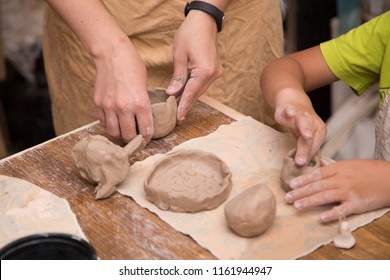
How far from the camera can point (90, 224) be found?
1.08 meters

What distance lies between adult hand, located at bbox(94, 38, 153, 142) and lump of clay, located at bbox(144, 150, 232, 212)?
127 mm

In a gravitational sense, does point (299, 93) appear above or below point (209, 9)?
below

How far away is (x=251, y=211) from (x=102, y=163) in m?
0.31

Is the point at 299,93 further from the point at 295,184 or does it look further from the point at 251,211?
the point at 251,211

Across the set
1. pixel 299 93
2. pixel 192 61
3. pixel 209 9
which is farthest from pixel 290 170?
pixel 209 9

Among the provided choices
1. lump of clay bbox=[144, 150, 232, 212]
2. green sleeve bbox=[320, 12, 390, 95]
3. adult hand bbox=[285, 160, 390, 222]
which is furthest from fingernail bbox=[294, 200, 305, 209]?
green sleeve bbox=[320, 12, 390, 95]

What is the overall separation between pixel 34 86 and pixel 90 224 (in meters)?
1.90

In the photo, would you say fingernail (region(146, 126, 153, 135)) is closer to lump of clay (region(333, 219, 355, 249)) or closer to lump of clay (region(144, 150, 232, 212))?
lump of clay (region(144, 150, 232, 212))

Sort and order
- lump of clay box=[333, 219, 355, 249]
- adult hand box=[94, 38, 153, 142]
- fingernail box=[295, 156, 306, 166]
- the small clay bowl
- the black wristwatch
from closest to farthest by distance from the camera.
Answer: the small clay bowl → lump of clay box=[333, 219, 355, 249] → fingernail box=[295, 156, 306, 166] → adult hand box=[94, 38, 153, 142] → the black wristwatch

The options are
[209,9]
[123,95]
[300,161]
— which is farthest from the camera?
[209,9]

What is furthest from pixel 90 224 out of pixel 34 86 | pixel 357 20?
pixel 34 86

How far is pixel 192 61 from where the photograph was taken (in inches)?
52.9

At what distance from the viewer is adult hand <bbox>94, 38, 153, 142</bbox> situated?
1.25m
